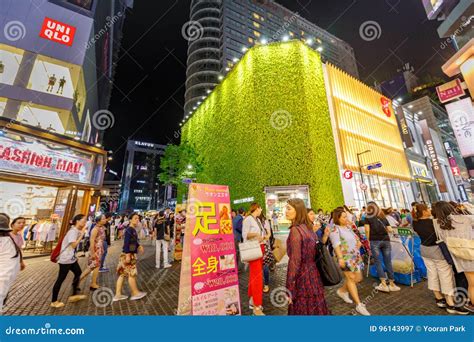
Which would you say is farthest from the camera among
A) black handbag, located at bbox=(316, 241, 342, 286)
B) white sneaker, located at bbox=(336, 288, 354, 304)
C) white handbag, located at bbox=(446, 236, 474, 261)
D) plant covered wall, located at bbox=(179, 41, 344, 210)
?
plant covered wall, located at bbox=(179, 41, 344, 210)

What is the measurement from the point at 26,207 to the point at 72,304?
10.5 m

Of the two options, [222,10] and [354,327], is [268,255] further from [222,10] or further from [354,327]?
[222,10]

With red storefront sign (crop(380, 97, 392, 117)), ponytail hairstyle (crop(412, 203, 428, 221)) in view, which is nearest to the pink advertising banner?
ponytail hairstyle (crop(412, 203, 428, 221))

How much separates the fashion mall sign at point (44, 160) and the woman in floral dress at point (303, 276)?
11544 mm

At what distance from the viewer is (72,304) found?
4398 millimetres

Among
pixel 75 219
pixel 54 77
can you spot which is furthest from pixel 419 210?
pixel 54 77

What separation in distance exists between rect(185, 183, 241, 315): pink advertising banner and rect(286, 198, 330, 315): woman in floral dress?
1199 mm

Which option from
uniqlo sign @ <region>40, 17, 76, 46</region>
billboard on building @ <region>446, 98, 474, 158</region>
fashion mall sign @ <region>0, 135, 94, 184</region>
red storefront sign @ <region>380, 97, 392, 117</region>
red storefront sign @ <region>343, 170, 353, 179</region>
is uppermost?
uniqlo sign @ <region>40, 17, 76, 46</region>

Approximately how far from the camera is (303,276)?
2543mm

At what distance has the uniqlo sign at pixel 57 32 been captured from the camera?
15.0 m

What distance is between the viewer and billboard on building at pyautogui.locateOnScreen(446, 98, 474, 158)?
13.0 meters

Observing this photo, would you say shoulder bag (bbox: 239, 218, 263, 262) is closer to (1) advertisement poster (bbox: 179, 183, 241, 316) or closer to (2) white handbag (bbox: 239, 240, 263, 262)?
(2) white handbag (bbox: 239, 240, 263, 262)

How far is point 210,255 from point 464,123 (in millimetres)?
19140

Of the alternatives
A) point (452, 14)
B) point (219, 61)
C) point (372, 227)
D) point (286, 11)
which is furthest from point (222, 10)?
point (372, 227)
